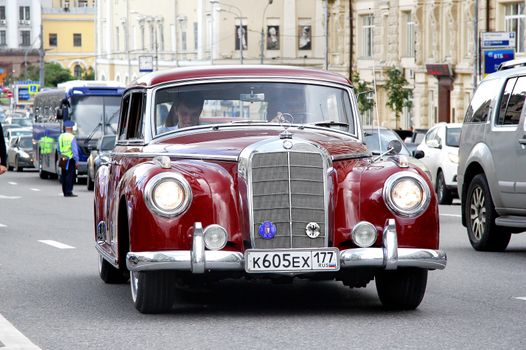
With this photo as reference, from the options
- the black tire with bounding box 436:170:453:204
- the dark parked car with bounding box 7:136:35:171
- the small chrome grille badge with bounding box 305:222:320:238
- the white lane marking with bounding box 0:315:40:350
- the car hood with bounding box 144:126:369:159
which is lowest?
the dark parked car with bounding box 7:136:35:171

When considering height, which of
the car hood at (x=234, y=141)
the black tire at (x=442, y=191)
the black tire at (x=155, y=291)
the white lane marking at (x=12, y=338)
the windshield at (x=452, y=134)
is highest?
the car hood at (x=234, y=141)

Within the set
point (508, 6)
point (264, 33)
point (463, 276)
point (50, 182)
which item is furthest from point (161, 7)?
point (463, 276)

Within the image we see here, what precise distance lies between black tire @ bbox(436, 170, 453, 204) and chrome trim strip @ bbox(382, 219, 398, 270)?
2142cm

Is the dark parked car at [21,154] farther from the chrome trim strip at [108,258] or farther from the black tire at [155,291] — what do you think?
the black tire at [155,291]

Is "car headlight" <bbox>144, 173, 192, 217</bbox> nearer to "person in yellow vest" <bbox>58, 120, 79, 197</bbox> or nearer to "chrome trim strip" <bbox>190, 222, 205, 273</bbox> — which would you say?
"chrome trim strip" <bbox>190, 222, 205, 273</bbox>

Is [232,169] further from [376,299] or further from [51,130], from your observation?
[51,130]

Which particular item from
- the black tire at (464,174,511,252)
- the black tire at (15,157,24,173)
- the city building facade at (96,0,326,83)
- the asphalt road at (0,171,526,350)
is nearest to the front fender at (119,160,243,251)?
the asphalt road at (0,171,526,350)

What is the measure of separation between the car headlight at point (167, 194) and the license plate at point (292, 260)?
536mm

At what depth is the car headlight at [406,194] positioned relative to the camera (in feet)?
34.0

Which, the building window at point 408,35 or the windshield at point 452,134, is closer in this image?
the windshield at point 452,134

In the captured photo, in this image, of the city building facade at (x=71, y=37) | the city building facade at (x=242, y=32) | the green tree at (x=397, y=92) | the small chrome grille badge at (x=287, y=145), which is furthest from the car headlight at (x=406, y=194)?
the city building facade at (x=71, y=37)

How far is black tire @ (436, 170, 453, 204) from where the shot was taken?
3177cm

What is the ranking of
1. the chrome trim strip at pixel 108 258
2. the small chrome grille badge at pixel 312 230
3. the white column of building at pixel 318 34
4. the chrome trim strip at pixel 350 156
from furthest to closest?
the white column of building at pixel 318 34
the chrome trim strip at pixel 108 258
the chrome trim strip at pixel 350 156
the small chrome grille badge at pixel 312 230

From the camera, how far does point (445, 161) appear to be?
32188 millimetres
